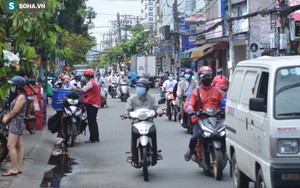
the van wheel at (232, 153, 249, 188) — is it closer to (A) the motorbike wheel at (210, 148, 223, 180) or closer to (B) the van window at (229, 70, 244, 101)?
(B) the van window at (229, 70, 244, 101)

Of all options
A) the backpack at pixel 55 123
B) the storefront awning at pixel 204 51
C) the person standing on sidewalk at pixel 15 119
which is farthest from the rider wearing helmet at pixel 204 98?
the storefront awning at pixel 204 51

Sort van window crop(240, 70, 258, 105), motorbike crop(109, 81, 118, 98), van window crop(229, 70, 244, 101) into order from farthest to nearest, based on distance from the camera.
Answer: motorbike crop(109, 81, 118, 98)
van window crop(229, 70, 244, 101)
van window crop(240, 70, 258, 105)

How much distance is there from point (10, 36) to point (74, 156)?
389 cm

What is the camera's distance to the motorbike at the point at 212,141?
428 inches

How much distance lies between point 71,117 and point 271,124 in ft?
31.7

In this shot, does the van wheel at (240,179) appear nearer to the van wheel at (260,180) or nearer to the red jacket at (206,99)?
the van wheel at (260,180)

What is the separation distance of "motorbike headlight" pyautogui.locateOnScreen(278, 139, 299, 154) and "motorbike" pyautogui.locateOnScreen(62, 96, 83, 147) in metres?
9.54

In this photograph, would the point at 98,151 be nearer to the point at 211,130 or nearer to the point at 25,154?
the point at 25,154

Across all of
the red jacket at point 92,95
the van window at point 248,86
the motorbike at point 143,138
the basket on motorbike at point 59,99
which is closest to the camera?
the van window at point 248,86

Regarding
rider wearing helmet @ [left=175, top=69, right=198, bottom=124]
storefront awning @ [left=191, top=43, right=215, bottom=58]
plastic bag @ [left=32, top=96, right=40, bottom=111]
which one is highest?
storefront awning @ [left=191, top=43, right=215, bottom=58]

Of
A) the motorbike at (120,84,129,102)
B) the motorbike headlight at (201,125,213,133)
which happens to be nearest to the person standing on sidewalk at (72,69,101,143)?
the motorbike headlight at (201,125,213,133)

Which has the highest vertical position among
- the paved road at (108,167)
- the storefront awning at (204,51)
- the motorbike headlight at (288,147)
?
the storefront awning at (204,51)

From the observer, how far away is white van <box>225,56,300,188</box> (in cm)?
713

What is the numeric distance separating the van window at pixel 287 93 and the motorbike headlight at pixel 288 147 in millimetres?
289
